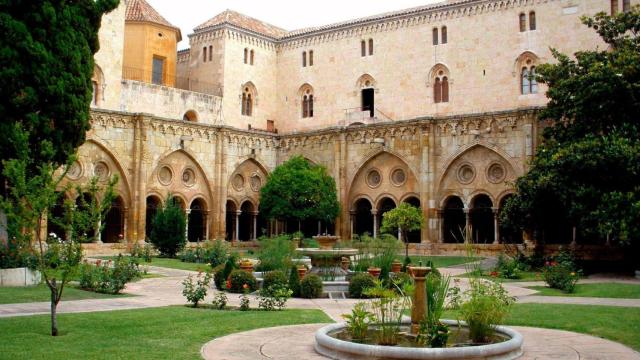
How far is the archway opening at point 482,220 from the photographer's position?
100ft

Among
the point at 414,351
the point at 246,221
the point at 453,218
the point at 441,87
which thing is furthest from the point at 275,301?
the point at 441,87

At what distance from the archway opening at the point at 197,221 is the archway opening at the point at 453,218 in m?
11.7

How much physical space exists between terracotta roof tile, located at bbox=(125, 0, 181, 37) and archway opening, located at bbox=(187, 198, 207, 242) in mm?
11686

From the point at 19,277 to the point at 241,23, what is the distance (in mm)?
28554

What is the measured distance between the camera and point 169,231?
86.4 feet

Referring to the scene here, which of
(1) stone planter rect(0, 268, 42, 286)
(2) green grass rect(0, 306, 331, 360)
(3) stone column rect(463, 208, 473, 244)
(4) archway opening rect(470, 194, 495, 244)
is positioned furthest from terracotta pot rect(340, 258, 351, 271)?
(4) archway opening rect(470, 194, 495, 244)

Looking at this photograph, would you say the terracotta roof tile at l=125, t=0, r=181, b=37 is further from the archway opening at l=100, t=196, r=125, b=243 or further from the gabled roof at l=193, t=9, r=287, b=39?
the archway opening at l=100, t=196, r=125, b=243

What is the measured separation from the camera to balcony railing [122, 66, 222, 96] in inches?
1467

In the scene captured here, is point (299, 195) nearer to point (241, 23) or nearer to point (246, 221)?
point (246, 221)

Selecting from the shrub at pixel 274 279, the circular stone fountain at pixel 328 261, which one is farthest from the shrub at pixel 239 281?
the circular stone fountain at pixel 328 261

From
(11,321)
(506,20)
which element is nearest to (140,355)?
(11,321)

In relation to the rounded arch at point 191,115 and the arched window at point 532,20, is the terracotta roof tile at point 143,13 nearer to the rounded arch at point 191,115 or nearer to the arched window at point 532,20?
the rounded arch at point 191,115

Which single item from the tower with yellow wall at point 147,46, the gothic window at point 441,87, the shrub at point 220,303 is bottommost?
the shrub at point 220,303

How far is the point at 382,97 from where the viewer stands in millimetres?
39750
